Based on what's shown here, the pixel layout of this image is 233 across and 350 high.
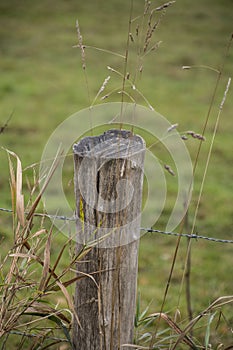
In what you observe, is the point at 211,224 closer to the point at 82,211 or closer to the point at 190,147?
the point at 190,147

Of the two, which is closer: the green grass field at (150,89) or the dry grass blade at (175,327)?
the dry grass blade at (175,327)

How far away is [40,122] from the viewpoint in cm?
767

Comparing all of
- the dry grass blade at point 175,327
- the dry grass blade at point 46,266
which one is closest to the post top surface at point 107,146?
the dry grass blade at point 46,266

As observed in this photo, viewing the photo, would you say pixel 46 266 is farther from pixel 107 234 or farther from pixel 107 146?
pixel 107 146

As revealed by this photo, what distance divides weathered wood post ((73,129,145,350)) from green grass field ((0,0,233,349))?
0.89ft

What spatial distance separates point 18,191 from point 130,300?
1.79 feet

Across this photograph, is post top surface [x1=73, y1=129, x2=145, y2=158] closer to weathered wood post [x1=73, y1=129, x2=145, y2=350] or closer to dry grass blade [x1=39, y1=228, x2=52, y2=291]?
weathered wood post [x1=73, y1=129, x2=145, y2=350]

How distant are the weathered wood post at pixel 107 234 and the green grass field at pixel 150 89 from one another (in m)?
0.27

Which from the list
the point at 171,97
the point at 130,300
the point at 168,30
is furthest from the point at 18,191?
the point at 168,30

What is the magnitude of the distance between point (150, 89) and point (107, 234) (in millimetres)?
7044

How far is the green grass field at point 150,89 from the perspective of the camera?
4.62 meters

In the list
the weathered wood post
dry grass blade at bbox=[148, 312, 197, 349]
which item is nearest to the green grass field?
dry grass blade at bbox=[148, 312, 197, 349]

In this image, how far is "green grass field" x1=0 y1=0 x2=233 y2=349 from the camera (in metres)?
4.62

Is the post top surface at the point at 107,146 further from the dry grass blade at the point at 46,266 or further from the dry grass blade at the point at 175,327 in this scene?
the dry grass blade at the point at 175,327
